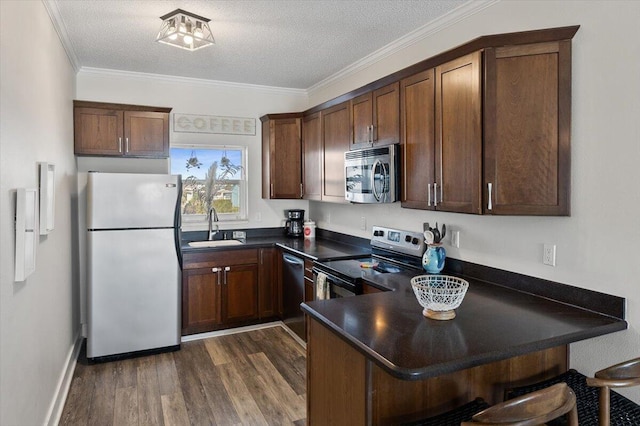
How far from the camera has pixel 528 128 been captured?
2111 millimetres

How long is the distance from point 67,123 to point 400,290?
3028 millimetres

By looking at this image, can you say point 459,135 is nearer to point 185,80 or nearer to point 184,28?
point 184,28

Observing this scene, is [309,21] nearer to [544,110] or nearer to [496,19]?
[496,19]

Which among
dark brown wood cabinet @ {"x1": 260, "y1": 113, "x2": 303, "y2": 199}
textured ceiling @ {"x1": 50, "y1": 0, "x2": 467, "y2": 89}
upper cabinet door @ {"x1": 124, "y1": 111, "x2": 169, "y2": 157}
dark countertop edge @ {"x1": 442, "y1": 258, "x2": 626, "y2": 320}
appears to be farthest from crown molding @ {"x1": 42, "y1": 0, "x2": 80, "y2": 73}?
dark countertop edge @ {"x1": 442, "y1": 258, "x2": 626, "y2": 320}

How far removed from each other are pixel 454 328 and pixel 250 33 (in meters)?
2.59

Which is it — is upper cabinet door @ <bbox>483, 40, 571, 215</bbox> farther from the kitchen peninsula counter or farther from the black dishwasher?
the black dishwasher

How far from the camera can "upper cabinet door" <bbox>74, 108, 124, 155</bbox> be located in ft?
12.6

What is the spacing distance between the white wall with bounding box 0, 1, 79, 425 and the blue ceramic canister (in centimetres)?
227

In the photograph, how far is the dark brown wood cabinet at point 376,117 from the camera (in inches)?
118

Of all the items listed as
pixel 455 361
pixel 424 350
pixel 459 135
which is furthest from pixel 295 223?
pixel 455 361

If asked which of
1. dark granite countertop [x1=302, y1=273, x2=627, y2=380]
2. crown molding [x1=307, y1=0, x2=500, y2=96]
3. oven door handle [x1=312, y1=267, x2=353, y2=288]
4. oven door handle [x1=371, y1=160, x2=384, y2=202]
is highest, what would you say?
crown molding [x1=307, y1=0, x2=500, y2=96]

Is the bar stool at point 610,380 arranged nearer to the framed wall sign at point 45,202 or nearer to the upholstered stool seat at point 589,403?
the upholstered stool seat at point 589,403

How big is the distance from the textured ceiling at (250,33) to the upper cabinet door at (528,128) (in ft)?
2.76

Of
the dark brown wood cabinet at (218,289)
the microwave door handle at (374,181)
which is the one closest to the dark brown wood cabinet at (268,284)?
the dark brown wood cabinet at (218,289)
